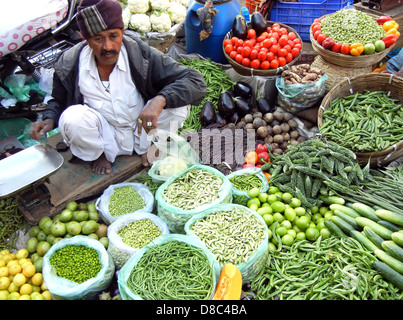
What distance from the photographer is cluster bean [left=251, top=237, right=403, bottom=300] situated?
2062 mm

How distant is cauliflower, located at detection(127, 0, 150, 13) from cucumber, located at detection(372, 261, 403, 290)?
12.9ft

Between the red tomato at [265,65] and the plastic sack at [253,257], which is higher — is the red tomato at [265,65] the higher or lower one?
the higher one

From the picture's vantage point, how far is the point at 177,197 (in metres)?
2.71

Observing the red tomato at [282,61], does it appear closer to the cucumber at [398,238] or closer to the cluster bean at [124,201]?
the cluster bean at [124,201]

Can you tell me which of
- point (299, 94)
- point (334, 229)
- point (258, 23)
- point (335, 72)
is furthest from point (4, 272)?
point (258, 23)

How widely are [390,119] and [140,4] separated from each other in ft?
10.8

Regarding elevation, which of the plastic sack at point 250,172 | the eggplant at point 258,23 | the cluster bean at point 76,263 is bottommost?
the cluster bean at point 76,263

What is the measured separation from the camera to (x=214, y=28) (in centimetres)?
464

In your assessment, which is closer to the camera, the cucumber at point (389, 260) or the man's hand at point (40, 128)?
the cucumber at point (389, 260)

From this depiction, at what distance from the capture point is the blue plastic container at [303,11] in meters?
4.74

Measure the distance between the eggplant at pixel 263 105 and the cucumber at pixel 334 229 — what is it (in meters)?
Result: 1.79

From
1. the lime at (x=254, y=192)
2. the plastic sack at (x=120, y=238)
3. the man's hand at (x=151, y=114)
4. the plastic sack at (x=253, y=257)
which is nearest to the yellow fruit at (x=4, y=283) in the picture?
the plastic sack at (x=120, y=238)

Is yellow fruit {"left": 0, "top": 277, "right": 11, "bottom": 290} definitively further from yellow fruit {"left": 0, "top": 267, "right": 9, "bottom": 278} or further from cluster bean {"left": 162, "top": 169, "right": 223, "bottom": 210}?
cluster bean {"left": 162, "top": 169, "right": 223, "bottom": 210}

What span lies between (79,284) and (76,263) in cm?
17
